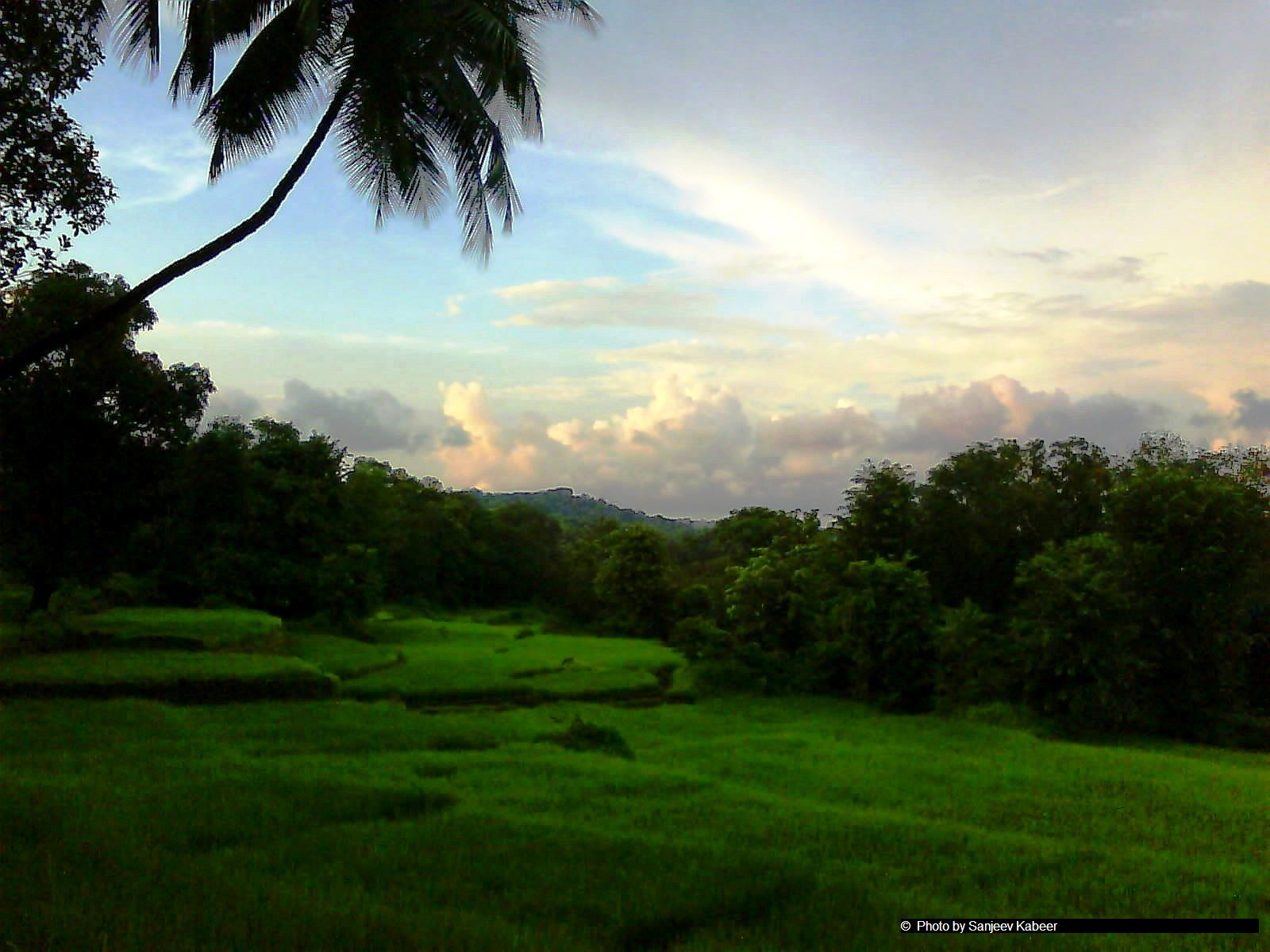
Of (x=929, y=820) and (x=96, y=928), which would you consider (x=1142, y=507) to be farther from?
(x=96, y=928)

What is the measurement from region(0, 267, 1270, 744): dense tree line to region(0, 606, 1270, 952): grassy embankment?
308 cm

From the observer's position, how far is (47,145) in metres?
8.64

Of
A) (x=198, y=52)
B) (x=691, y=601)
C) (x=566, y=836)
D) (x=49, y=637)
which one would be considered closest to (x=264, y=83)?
(x=198, y=52)

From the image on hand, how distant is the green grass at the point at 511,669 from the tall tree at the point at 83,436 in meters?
5.53

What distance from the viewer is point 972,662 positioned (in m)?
17.3

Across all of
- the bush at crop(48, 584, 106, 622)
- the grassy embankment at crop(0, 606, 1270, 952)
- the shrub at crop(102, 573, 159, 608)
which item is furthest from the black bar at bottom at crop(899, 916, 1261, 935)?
the shrub at crop(102, 573, 159, 608)

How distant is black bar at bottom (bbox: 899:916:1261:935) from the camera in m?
5.46

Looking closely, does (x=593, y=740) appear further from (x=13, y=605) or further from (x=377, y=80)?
(x=13, y=605)

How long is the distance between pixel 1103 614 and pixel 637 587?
23262 millimetres

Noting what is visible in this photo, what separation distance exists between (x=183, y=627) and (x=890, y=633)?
1470cm

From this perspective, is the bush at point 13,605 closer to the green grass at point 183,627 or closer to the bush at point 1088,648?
the green grass at point 183,627

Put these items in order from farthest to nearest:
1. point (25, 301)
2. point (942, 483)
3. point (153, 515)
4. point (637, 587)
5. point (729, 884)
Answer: point (637, 587) < point (942, 483) < point (153, 515) < point (25, 301) < point (729, 884)

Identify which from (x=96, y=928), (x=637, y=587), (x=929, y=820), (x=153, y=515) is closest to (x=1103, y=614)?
(x=929, y=820)

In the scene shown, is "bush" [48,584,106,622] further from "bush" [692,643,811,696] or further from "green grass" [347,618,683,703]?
"bush" [692,643,811,696]
